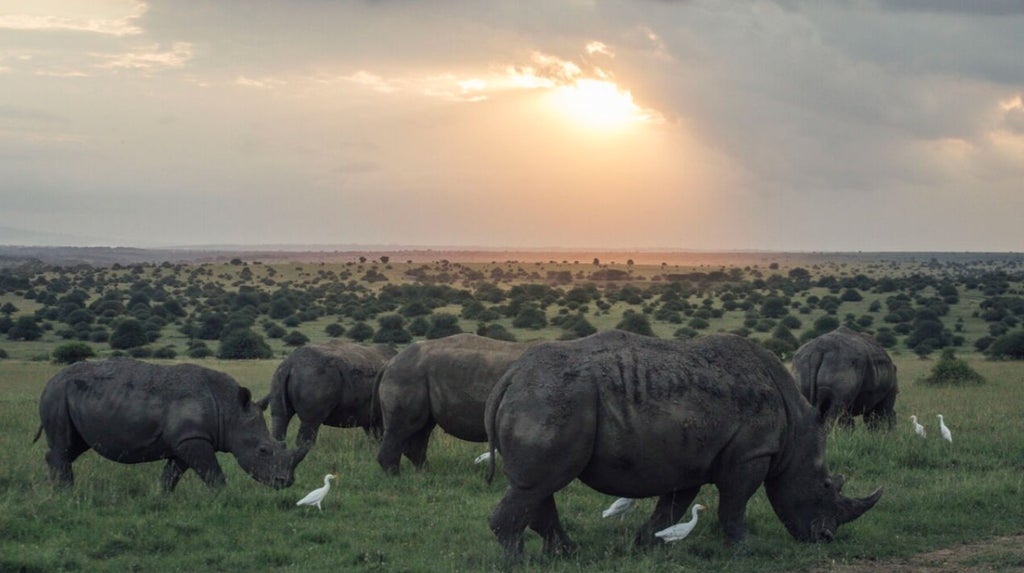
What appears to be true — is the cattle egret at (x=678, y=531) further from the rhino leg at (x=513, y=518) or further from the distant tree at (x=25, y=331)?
the distant tree at (x=25, y=331)

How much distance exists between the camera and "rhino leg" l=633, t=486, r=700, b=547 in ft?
36.5

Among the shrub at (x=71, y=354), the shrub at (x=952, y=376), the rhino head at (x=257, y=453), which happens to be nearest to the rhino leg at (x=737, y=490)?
the rhino head at (x=257, y=453)

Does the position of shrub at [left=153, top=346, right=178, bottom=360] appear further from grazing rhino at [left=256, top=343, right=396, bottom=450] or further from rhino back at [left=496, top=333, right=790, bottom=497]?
rhino back at [left=496, top=333, right=790, bottom=497]

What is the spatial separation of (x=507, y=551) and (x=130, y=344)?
4066cm

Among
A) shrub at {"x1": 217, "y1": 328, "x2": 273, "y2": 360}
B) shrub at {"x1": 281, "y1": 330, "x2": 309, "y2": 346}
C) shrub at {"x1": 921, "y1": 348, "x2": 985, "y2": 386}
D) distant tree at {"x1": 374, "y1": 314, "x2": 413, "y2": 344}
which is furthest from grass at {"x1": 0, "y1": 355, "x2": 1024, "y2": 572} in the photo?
distant tree at {"x1": 374, "y1": 314, "x2": 413, "y2": 344}

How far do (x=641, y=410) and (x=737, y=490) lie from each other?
4.52 feet

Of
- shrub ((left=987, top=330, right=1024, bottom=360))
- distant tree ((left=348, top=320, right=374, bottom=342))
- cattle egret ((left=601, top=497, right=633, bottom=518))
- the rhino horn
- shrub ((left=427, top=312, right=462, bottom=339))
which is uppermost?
the rhino horn

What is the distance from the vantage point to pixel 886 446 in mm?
16531

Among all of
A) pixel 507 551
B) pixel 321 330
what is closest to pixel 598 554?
pixel 507 551

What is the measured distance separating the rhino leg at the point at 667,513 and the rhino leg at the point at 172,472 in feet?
19.3

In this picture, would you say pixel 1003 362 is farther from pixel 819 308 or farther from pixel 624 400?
pixel 624 400

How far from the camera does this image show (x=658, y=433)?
10.2 metres

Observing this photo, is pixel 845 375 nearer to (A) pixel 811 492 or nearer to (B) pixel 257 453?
(A) pixel 811 492

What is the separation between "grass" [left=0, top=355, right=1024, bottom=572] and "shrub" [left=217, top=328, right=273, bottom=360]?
2717 centimetres
